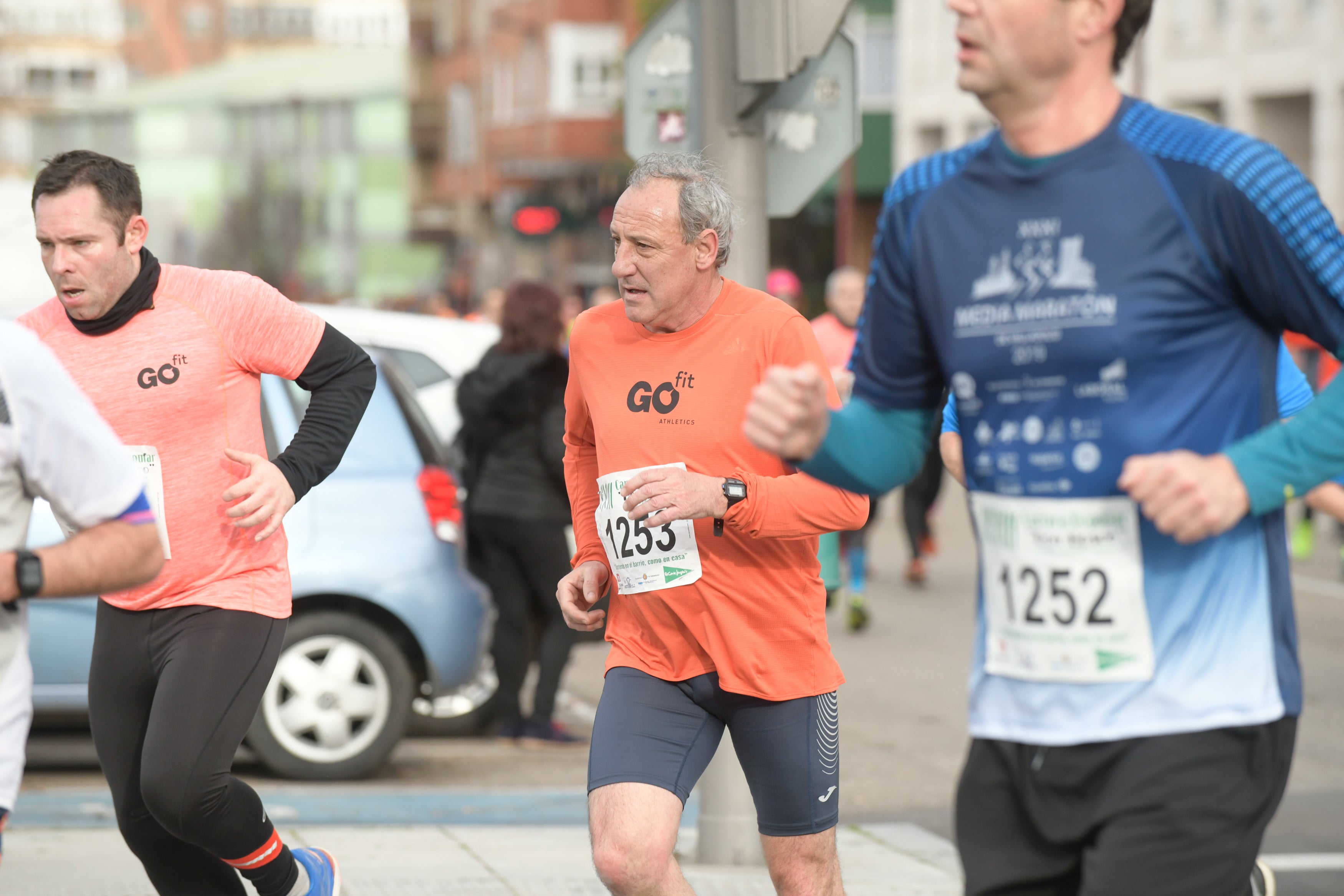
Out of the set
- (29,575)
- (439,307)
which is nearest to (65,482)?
(29,575)

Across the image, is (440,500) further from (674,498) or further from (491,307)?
(491,307)

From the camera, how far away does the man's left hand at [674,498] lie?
12.6ft

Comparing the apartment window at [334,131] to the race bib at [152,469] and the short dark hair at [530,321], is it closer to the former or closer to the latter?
the short dark hair at [530,321]

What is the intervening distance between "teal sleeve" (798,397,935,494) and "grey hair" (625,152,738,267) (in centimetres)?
108

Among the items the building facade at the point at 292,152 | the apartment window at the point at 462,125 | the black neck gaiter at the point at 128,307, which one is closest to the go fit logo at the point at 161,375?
the black neck gaiter at the point at 128,307

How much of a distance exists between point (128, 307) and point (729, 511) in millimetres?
1470

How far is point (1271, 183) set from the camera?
105 inches

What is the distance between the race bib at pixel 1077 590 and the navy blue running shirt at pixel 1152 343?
0.02 metres

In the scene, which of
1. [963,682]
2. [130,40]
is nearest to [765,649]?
[963,682]

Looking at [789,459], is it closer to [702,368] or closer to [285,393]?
[702,368]

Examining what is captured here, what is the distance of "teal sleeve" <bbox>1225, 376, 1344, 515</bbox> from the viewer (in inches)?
105

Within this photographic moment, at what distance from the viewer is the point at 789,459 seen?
2906mm

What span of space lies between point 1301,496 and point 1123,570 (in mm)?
291

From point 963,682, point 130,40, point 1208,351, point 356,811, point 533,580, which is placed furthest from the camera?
point 130,40
